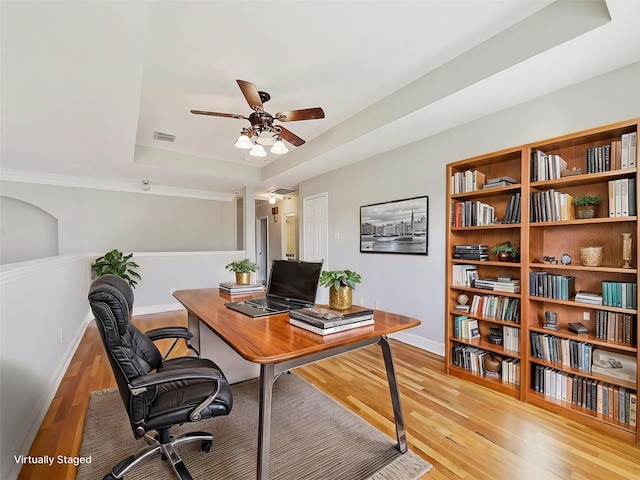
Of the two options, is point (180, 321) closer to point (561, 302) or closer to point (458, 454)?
point (458, 454)

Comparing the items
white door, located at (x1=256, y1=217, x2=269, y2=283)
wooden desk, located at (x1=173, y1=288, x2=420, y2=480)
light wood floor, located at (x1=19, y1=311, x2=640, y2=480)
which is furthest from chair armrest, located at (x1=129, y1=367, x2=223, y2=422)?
white door, located at (x1=256, y1=217, x2=269, y2=283)

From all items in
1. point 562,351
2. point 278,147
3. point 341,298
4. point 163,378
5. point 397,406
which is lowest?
point 397,406

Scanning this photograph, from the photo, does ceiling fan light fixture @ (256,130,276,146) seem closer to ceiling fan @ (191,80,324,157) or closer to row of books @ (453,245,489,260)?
ceiling fan @ (191,80,324,157)

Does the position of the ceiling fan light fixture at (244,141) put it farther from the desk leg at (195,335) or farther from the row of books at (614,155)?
the row of books at (614,155)

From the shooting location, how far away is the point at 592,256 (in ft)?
6.53

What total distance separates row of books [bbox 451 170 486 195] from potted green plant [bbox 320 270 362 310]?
1.64 m

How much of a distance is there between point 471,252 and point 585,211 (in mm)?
848

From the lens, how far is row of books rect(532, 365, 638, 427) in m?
1.84

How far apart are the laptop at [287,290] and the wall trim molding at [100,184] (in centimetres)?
471

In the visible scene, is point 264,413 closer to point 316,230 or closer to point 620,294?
point 620,294

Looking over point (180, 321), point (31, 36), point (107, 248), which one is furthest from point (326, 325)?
point (107, 248)

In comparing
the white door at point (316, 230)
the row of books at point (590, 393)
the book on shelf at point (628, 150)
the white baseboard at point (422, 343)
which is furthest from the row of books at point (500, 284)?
the white door at point (316, 230)

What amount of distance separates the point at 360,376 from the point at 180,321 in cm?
317

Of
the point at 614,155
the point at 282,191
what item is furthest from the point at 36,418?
the point at 282,191
